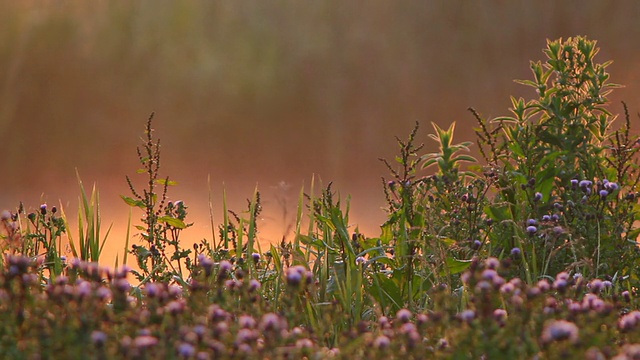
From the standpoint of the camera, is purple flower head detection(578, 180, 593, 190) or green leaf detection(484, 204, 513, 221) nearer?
purple flower head detection(578, 180, 593, 190)

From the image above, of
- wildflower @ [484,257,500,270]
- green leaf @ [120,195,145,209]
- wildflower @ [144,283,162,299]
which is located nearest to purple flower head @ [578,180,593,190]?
wildflower @ [484,257,500,270]

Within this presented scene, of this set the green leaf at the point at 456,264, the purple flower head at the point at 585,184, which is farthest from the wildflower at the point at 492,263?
the purple flower head at the point at 585,184

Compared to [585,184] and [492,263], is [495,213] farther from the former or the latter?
[492,263]

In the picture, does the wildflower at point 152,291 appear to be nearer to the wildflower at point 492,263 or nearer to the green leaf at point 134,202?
the wildflower at point 492,263

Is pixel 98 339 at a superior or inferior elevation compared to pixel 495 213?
inferior

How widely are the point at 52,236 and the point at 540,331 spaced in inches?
91.9

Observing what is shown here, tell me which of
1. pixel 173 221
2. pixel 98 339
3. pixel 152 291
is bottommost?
pixel 98 339

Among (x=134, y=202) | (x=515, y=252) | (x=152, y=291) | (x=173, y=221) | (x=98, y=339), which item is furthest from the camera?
(x=134, y=202)

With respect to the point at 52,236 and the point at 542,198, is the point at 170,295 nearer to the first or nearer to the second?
the point at 52,236

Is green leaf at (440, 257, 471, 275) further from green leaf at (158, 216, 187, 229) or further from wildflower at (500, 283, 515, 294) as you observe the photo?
green leaf at (158, 216, 187, 229)

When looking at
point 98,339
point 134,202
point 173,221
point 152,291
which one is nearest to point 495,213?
point 173,221

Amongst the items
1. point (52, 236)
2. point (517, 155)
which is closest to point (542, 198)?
point (517, 155)

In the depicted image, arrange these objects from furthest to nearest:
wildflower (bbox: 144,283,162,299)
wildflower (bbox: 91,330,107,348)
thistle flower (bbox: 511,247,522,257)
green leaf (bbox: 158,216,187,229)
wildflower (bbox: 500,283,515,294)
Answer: green leaf (bbox: 158,216,187,229) → thistle flower (bbox: 511,247,522,257) → wildflower (bbox: 500,283,515,294) → wildflower (bbox: 144,283,162,299) → wildflower (bbox: 91,330,107,348)

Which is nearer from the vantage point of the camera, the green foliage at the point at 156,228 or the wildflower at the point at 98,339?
the wildflower at the point at 98,339
